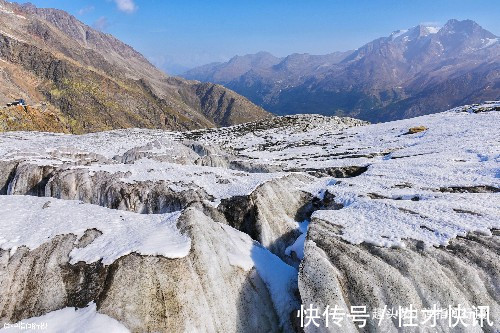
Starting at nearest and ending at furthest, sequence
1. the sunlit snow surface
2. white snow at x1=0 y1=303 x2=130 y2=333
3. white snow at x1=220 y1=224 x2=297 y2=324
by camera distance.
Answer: white snow at x1=0 y1=303 x2=130 y2=333 → white snow at x1=220 y1=224 x2=297 y2=324 → the sunlit snow surface

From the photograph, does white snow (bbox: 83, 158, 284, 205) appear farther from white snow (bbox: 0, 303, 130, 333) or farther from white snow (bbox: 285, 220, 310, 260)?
white snow (bbox: 0, 303, 130, 333)

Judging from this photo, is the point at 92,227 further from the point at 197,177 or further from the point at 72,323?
the point at 197,177

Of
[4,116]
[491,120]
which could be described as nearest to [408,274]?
[491,120]

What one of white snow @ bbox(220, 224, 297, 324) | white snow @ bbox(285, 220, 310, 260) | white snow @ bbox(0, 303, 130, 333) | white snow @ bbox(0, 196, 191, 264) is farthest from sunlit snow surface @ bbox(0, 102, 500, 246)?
white snow @ bbox(0, 303, 130, 333)

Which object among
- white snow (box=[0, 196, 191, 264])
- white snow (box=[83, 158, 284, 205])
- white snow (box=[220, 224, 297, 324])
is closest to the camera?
white snow (box=[0, 196, 191, 264])

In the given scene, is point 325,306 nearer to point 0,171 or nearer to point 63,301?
point 63,301

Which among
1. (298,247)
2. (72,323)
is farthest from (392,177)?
(72,323)
